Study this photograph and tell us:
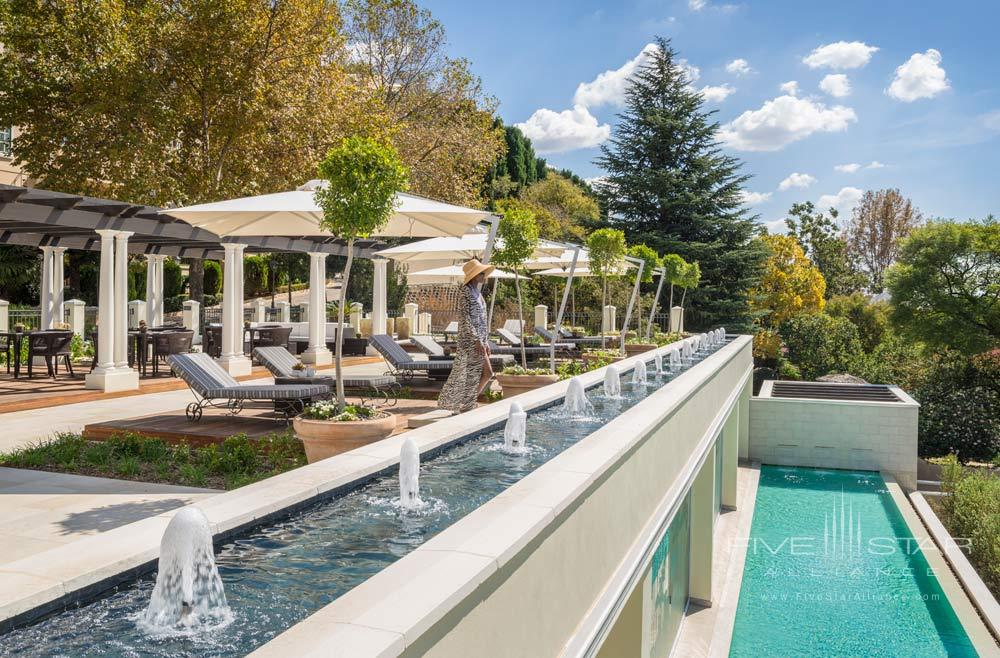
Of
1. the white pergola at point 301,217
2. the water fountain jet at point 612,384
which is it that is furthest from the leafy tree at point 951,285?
the white pergola at point 301,217

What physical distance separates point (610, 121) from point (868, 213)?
30738 mm

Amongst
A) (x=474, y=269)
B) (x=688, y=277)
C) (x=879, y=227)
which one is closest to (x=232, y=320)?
(x=474, y=269)

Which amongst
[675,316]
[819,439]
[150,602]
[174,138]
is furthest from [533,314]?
[150,602]

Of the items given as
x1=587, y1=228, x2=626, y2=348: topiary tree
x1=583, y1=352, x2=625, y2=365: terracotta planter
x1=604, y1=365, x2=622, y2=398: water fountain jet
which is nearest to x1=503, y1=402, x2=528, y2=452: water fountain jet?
x1=604, y1=365, x2=622, y2=398: water fountain jet

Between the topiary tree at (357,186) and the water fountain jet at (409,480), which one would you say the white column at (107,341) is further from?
the water fountain jet at (409,480)

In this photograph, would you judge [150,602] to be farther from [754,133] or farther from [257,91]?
[754,133]

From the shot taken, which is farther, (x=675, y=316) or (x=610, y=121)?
(x=610, y=121)

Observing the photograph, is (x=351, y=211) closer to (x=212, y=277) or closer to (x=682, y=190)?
(x=682, y=190)

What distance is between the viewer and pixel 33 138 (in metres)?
18.3

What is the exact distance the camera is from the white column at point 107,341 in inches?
499

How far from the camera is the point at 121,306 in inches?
521

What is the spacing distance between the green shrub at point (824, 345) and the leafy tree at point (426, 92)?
Result: 642 inches

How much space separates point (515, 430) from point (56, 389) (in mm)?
10030

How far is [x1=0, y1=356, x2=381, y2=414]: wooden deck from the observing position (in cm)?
1137
